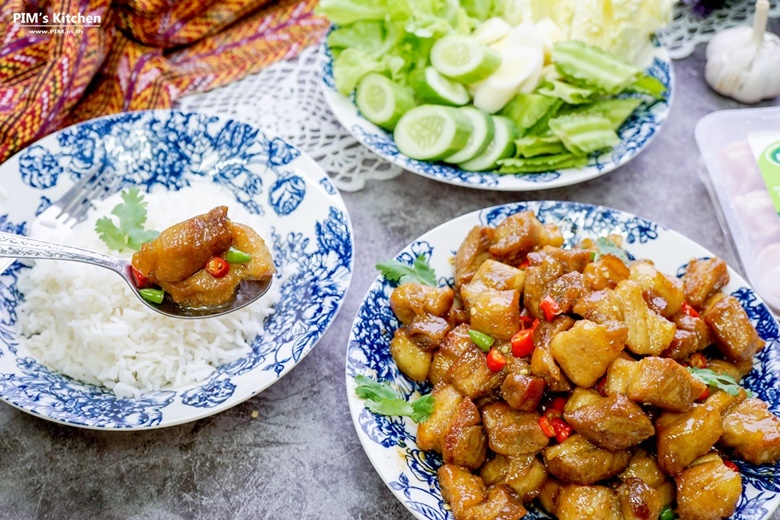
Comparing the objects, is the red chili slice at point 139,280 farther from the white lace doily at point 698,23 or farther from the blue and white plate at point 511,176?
the white lace doily at point 698,23

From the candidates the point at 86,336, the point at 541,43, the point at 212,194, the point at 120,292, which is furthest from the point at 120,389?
the point at 541,43

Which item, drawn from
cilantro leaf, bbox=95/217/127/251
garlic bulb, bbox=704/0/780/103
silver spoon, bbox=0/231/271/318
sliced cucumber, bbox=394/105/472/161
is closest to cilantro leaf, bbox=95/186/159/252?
cilantro leaf, bbox=95/217/127/251

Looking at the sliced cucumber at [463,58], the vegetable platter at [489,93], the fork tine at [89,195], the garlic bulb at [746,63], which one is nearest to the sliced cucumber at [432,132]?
the vegetable platter at [489,93]

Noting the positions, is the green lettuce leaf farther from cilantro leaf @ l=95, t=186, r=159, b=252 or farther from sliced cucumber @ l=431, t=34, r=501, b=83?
cilantro leaf @ l=95, t=186, r=159, b=252

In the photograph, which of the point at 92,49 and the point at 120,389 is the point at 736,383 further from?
the point at 92,49

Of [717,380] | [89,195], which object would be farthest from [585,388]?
[89,195]

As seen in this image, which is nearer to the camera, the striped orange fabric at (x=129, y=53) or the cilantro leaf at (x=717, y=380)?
the cilantro leaf at (x=717, y=380)
